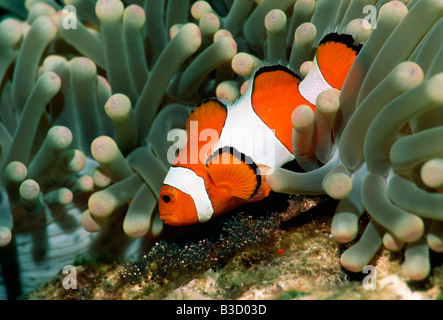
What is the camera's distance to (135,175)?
1347 millimetres

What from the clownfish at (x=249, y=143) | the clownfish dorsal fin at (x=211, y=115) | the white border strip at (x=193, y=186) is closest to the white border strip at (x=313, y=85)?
the clownfish at (x=249, y=143)

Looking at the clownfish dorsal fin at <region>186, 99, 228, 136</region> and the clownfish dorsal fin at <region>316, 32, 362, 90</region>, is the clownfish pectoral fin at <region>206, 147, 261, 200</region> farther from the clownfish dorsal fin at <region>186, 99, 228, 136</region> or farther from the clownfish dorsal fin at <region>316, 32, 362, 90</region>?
the clownfish dorsal fin at <region>316, 32, 362, 90</region>

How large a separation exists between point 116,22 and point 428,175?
107cm

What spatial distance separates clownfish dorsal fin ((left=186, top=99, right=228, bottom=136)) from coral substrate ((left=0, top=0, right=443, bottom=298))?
0.43 feet

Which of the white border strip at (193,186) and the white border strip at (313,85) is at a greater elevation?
the white border strip at (313,85)

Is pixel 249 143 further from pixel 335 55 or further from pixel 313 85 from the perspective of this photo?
pixel 335 55

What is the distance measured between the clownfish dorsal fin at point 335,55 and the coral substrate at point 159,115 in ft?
0.19

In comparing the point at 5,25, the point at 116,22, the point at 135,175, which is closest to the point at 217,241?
the point at 135,175

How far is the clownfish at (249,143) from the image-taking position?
1192mm

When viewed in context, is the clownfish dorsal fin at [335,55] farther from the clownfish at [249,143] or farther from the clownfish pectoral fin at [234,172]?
the clownfish pectoral fin at [234,172]

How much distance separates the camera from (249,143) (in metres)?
1.21

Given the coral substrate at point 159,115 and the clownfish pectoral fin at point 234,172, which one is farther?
the clownfish pectoral fin at point 234,172
